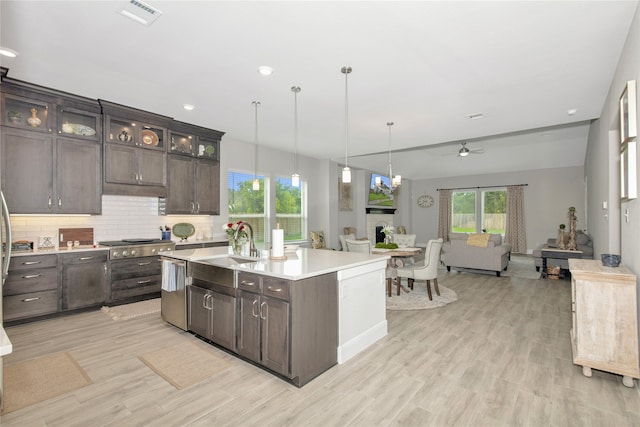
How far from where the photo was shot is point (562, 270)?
652 centimetres

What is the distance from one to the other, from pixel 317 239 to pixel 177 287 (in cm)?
467

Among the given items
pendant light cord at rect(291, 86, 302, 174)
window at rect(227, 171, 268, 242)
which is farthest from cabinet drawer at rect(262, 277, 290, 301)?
window at rect(227, 171, 268, 242)

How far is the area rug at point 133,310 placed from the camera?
4174 mm

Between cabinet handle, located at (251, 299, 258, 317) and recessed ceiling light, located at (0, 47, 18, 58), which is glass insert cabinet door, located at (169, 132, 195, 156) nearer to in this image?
recessed ceiling light, located at (0, 47, 18, 58)

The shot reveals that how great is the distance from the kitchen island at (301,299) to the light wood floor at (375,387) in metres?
0.21

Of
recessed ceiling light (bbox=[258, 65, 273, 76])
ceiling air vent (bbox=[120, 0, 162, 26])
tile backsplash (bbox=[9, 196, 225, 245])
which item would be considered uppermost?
ceiling air vent (bbox=[120, 0, 162, 26])

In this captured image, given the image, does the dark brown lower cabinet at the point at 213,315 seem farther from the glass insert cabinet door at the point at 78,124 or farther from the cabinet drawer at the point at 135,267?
the glass insert cabinet door at the point at 78,124

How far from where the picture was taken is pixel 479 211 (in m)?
11.2

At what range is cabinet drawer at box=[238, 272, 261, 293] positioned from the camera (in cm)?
276

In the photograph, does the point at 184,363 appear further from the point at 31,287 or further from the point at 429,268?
the point at 429,268

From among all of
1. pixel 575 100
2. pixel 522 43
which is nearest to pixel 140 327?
pixel 522 43

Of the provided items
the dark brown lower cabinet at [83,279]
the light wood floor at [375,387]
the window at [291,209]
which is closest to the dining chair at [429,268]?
the light wood floor at [375,387]

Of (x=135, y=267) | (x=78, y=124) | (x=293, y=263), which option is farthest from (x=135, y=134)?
(x=293, y=263)

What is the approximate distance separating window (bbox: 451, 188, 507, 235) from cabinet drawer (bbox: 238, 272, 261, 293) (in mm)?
10289
